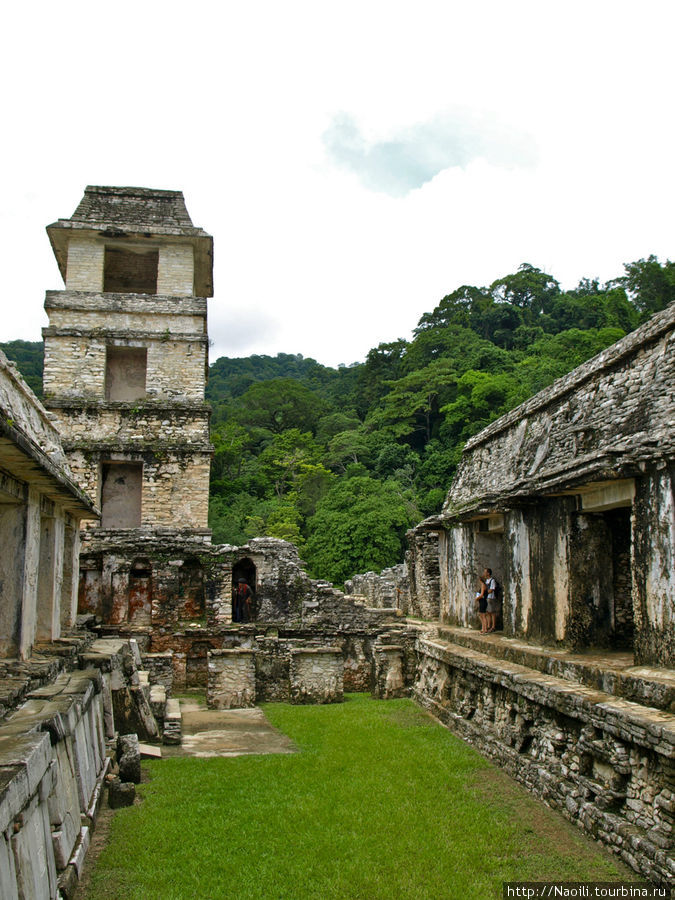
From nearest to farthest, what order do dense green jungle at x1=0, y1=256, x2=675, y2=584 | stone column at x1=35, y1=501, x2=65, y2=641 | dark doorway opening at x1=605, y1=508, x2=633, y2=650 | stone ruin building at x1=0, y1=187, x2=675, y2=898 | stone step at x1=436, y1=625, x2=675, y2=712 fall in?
stone ruin building at x1=0, y1=187, x2=675, y2=898, stone step at x1=436, y1=625, x2=675, y2=712, dark doorway opening at x1=605, y1=508, x2=633, y2=650, stone column at x1=35, y1=501, x2=65, y2=641, dense green jungle at x1=0, y1=256, x2=675, y2=584

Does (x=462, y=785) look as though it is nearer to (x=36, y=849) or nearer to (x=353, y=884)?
(x=353, y=884)

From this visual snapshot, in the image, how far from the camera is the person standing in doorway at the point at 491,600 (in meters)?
10.0

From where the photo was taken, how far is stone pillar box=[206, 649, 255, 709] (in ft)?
36.3

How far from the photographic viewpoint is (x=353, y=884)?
4.57m

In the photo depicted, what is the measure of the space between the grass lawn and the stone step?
3.54 feet

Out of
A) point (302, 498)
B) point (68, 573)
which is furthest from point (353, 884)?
point (302, 498)

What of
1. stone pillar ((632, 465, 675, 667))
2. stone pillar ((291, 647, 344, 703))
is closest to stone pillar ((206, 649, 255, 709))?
stone pillar ((291, 647, 344, 703))

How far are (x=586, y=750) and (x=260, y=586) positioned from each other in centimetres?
1074

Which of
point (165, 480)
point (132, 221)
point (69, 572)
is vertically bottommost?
point (69, 572)

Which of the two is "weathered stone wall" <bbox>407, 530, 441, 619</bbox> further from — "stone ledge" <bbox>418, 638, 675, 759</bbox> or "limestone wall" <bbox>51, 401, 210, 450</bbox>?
"stone ledge" <bbox>418, 638, 675, 759</bbox>

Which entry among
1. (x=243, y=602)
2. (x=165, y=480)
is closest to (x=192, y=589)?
(x=243, y=602)

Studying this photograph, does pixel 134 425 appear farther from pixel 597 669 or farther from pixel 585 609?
pixel 597 669

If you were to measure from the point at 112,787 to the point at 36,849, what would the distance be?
2.86m

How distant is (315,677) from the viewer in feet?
36.7
